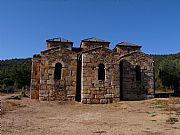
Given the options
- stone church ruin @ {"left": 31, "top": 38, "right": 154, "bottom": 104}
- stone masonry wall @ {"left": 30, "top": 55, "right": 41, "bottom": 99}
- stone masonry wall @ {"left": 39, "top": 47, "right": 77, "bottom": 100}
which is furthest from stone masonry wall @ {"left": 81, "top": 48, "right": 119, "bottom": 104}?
stone masonry wall @ {"left": 30, "top": 55, "right": 41, "bottom": 99}

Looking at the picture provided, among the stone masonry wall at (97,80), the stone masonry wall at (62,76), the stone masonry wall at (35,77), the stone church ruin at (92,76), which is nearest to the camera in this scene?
the stone masonry wall at (97,80)

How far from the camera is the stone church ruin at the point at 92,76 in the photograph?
69.3 ft

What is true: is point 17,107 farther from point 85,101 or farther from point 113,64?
point 113,64

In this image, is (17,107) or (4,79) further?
(4,79)

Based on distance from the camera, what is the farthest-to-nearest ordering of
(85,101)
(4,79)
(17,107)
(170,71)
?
(4,79)
(170,71)
(85,101)
(17,107)

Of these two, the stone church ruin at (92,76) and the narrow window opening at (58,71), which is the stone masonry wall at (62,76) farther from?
the narrow window opening at (58,71)

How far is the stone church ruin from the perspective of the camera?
69.3ft

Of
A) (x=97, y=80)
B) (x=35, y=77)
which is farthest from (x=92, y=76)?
(x=35, y=77)

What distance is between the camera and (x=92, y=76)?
21250 mm

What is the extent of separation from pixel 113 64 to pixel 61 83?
477cm

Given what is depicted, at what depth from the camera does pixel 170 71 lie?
30.1 m

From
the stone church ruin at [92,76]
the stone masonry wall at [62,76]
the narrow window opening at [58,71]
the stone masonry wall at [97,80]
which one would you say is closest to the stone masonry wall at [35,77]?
the stone church ruin at [92,76]

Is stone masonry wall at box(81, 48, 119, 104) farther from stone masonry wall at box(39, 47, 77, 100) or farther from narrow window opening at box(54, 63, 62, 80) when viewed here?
narrow window opening at box(54, 63, 62, 80)

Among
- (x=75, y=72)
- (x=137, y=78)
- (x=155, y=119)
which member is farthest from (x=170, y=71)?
(x=155, y=119)
